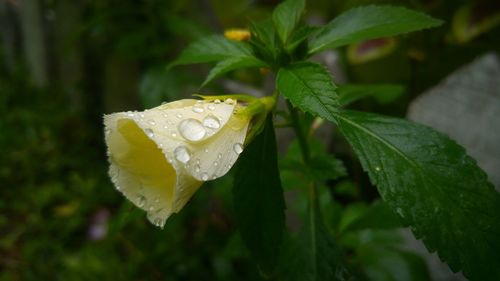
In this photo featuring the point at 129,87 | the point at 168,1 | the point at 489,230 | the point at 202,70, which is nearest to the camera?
the point at 489,230

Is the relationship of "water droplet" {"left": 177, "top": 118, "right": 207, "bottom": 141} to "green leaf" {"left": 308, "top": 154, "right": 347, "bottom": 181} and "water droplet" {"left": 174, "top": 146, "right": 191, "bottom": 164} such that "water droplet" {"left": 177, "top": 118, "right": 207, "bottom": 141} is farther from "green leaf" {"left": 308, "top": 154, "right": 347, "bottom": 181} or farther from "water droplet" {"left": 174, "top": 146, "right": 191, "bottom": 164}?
"green leaf" {"left": 308, "top": 154, "right": 347, "bottom": 181}

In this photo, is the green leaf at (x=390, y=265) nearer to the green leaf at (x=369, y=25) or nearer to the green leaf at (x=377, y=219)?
the green leaf at (x=377, y=219)

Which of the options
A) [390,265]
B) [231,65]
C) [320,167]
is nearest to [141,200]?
[231,65]

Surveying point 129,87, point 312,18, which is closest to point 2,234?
point 129,87

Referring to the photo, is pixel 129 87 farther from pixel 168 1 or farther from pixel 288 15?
pixel 288 15

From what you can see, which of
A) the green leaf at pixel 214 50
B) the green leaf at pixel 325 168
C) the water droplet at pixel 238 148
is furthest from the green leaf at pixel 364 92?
the water droplet at pixel 238 148

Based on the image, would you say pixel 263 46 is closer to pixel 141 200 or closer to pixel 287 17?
pixel 287 17
